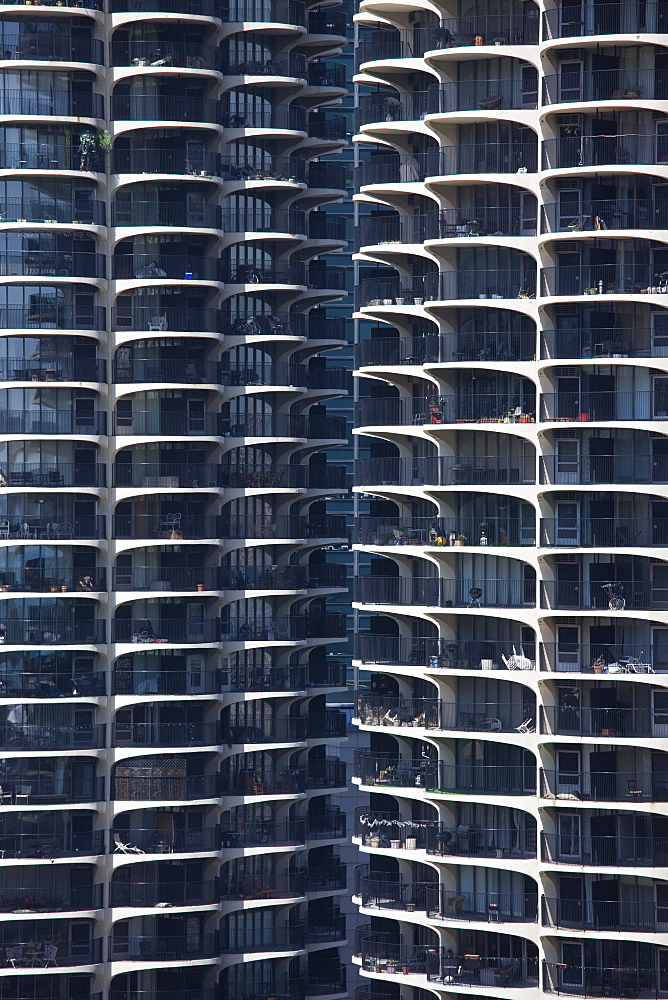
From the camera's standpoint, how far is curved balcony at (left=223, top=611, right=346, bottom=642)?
410ft

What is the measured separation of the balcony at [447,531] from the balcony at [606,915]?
14778 millimetres

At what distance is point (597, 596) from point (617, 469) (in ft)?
17.0

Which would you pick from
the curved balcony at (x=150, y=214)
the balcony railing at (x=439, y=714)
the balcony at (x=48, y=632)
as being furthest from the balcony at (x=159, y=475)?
the balcony railing at (x=439, y=714)

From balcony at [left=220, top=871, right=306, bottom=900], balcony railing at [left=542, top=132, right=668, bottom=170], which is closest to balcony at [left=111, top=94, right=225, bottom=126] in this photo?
balcony railing at [left=542, top=132, right=668, bottom=170]

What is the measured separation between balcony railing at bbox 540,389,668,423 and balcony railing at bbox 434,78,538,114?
12.4 m

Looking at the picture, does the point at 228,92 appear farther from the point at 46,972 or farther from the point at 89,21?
the point at 46,972

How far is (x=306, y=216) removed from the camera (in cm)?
12875

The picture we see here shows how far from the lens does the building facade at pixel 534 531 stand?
109 m

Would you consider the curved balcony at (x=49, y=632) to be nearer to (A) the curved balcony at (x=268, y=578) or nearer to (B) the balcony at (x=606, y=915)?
(A) the curved balcony at (x=268, y=578)

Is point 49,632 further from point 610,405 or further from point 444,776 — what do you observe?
point 610,405

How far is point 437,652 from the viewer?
11419 cm

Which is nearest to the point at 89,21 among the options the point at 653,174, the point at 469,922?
the point at 653,174

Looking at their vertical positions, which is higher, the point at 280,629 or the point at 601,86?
the point at 601,86

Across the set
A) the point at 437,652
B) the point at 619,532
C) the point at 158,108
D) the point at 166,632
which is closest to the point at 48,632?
the point at 166,632
